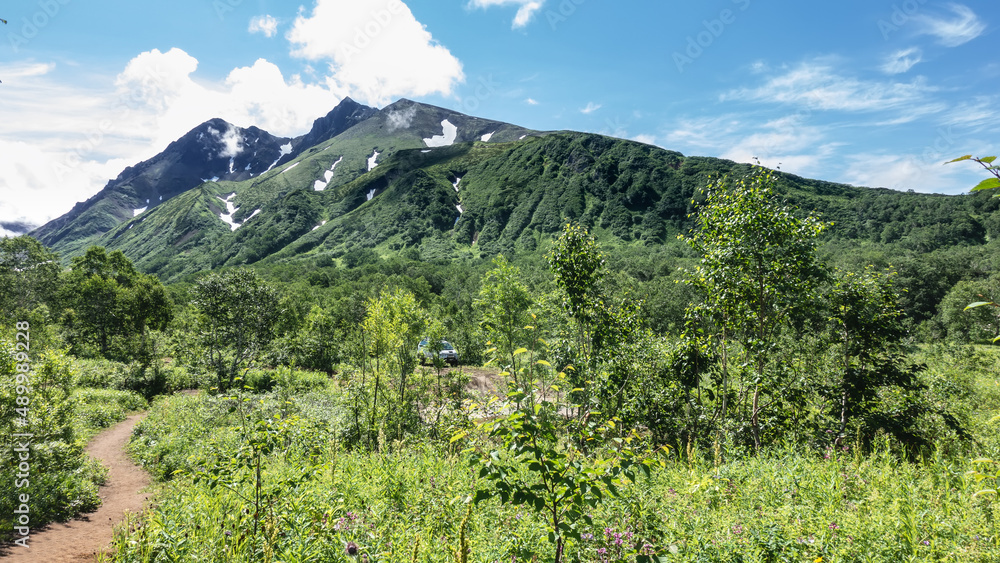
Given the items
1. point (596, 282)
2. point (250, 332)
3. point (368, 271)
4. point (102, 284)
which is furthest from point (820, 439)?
point (368, 271)

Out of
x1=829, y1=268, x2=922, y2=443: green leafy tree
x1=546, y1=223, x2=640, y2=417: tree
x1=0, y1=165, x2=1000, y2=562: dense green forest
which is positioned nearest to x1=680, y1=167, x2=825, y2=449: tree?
x1=0, y1=165, x2=1000, y2=562: dense green forest

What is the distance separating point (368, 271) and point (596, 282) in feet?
344

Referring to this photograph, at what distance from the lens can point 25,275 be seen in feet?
123

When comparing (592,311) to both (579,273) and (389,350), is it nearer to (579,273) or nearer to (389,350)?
(579,273)

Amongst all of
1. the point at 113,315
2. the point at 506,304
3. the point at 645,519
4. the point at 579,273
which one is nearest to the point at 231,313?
the point at 113,315

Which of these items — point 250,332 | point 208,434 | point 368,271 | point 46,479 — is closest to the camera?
point 46,479

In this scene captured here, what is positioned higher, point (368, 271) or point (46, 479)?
point (368, 271)

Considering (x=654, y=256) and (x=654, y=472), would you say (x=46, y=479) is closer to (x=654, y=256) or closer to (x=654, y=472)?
(x=654, y=472)

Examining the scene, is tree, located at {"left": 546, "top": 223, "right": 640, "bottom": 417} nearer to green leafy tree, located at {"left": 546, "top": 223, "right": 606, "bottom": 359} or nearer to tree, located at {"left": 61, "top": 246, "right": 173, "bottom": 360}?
green leafy tree, located at {"left": 546, "top": 223, "right": 606, "bottom": 359}

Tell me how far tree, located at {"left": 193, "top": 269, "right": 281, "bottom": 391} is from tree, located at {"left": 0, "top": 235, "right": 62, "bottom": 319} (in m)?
26.6

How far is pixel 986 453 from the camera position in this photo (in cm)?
702

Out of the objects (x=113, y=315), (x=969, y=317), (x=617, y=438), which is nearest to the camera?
(x=617, y=438)

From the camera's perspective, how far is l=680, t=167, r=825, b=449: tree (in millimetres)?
7242

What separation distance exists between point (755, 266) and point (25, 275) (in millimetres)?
59140
